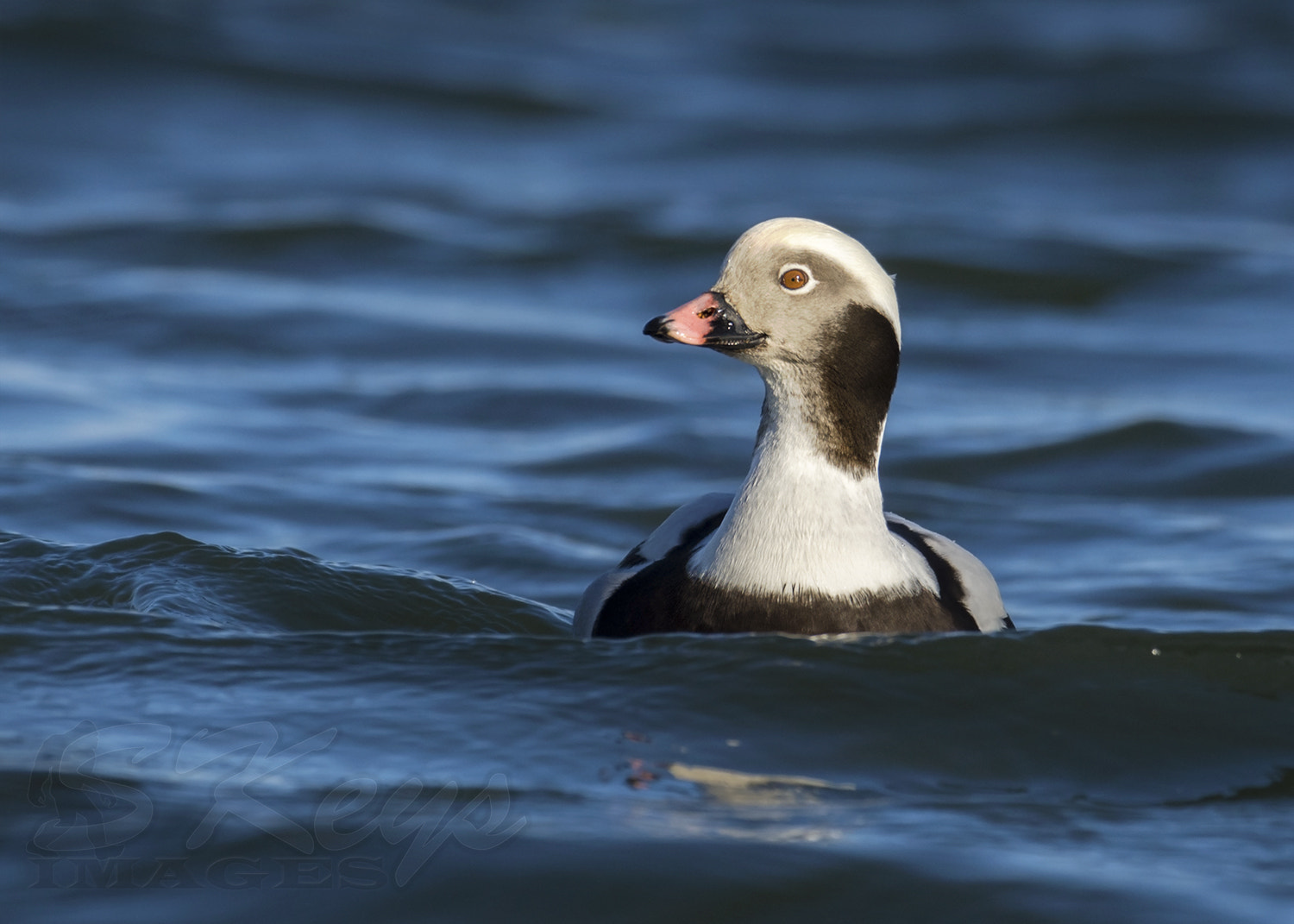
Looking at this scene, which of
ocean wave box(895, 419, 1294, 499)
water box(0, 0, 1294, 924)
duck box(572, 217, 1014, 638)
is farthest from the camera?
ocean wave box(895, 419, 1294, 499)

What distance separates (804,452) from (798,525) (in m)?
0.22

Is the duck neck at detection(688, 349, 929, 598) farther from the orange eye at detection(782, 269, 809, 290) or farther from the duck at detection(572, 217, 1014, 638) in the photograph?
the orange eye at detection(782, 269, 809, 290)

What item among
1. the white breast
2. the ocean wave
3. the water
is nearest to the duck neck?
the white breast

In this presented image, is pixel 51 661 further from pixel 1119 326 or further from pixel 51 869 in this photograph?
pixel 1119 326

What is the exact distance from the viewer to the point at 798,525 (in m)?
5.51

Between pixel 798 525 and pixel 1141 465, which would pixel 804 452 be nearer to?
pixel 798 525

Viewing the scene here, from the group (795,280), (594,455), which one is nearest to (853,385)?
(795,280)

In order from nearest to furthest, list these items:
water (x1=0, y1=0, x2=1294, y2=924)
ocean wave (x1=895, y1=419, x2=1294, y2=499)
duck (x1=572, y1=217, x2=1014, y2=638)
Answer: water (x1=0, y1=0, x2=1294, y2=924) < duck (x1=572, y1=217, x2=1014, y2=638) < ocean wave (x1=895, y1=419, x2=1294, y2=499)

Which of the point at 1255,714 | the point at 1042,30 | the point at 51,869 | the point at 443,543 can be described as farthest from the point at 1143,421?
the point at 1042,30

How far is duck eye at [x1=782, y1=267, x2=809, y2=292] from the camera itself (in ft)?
18.2

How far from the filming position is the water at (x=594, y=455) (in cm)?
458

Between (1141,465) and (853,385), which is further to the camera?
(1141,465)

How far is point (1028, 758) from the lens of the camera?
16.9 ft

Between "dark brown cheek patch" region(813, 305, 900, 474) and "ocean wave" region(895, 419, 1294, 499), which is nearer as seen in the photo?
"dark brown cheek patch" region(813, 305, 900, 474)
